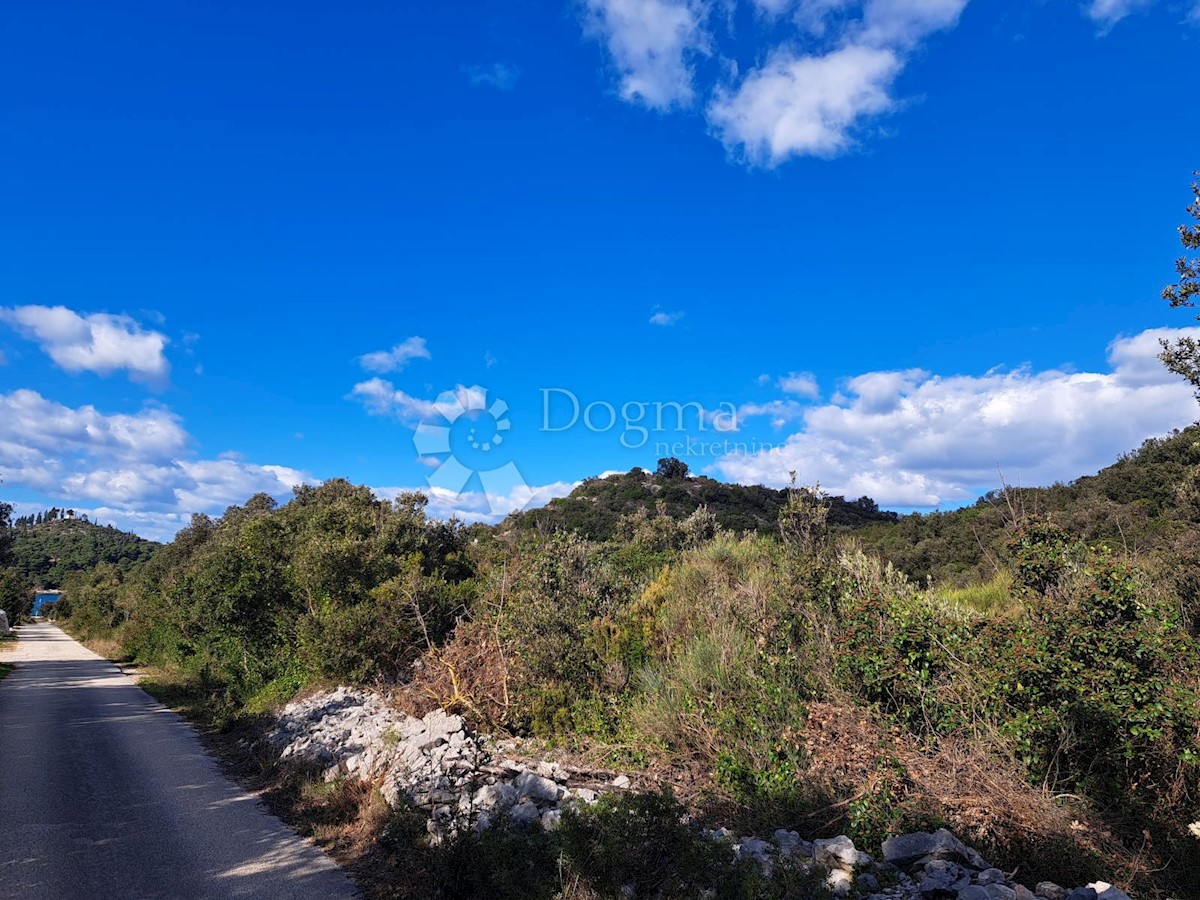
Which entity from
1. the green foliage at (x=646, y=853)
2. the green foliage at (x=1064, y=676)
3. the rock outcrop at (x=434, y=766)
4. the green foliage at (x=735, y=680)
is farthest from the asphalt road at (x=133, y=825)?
the green foliage at (x=1064, y=676)

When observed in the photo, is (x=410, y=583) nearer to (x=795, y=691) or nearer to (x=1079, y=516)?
(x=795, y=691)

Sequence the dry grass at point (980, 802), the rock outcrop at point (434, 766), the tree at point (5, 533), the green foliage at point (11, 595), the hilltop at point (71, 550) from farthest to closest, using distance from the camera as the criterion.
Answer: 1. the hilltop at point (71, 550)
2. the green foliage at point (11, 595)
3. the tree at point (5, 533)
4. the rock outcrop at point (434, 766)
5. the dry grass at point (980, 802)

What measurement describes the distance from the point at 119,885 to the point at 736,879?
5281 mm

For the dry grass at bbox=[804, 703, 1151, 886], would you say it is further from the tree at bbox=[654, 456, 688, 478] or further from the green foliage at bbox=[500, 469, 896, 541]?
the tree at bbox=[654, 456, 688, 478]

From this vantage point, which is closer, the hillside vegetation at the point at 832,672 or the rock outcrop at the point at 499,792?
the rock outcrop at the point at 499,792

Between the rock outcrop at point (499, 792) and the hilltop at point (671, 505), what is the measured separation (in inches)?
945

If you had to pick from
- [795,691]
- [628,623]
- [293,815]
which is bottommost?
[293,815]

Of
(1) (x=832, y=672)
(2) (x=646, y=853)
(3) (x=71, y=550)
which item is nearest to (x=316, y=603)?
(1) (x=832, y=672)

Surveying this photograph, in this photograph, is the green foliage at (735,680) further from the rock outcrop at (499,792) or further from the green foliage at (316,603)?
the green foliage at (316,603)

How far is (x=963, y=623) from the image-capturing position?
23.2 ft

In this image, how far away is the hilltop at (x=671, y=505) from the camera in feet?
123

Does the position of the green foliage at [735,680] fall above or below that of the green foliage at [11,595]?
below

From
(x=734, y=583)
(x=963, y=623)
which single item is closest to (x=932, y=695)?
(x=963, y=623)

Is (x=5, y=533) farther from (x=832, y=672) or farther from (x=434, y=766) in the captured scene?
(x=832, y=672)
